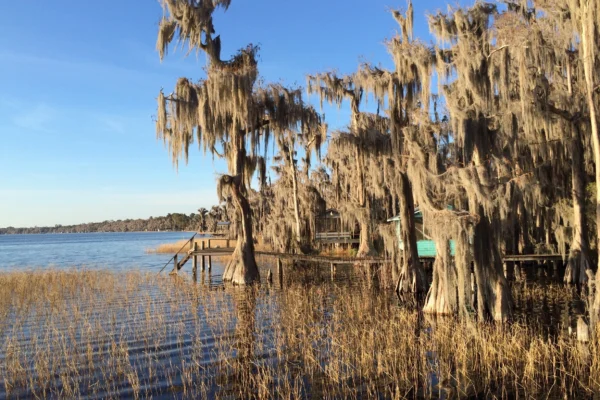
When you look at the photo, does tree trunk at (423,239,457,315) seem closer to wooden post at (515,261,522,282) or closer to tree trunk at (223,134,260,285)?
wooden post at (515,261,522,282)

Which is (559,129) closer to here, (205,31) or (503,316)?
(503,316)

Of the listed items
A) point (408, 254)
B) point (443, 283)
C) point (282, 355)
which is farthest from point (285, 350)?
point (408, 254)

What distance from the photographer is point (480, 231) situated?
38.9 ft

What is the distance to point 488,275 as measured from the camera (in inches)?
467

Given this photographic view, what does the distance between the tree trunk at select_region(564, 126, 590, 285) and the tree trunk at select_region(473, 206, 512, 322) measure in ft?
27.2

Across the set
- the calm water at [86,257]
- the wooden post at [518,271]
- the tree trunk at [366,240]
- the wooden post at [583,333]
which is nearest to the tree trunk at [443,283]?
the wooden post at [583,333]

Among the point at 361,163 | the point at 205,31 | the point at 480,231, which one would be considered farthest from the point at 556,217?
the point at 205,31

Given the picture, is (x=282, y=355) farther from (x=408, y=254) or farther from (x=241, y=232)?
(x=241, y=232)

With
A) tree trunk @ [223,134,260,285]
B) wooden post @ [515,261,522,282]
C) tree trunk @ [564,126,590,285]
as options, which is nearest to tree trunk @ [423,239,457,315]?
tree trunk @ [564,126,590,285]

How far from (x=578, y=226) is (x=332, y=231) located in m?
23.1

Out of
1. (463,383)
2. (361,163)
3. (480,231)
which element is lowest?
(463,383)

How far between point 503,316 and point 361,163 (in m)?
14.1

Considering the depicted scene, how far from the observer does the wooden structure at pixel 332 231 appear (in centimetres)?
3539

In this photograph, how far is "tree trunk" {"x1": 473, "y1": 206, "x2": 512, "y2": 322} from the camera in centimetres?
1173
